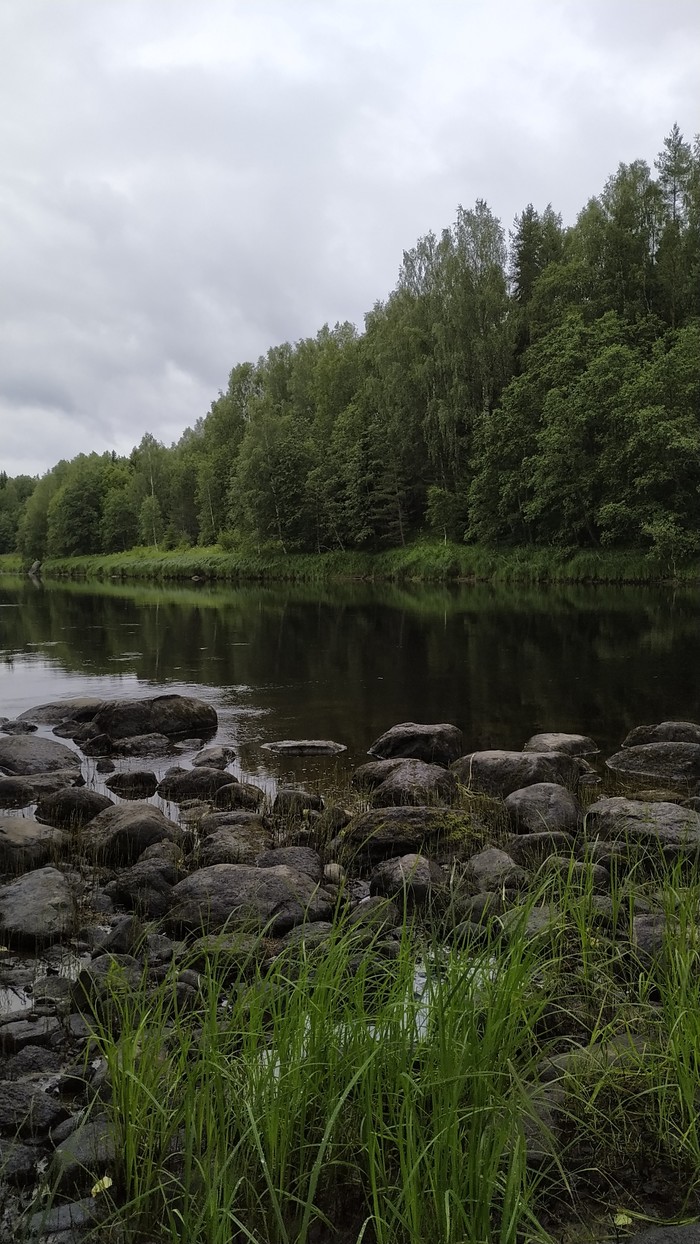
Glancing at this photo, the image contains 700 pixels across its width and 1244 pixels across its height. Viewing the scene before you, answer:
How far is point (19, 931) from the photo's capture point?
7445mm

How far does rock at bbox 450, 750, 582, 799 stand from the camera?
12438 mm

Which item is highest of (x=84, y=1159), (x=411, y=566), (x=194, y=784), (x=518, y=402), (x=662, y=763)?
(x=518, y=402)

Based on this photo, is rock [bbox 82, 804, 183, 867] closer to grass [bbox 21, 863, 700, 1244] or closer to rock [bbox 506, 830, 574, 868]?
rock [bbox 506, 830, 574, 868]

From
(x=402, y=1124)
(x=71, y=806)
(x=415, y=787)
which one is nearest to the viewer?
(x=402, y=1124)

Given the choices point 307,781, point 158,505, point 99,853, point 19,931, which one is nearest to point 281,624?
point 307,781

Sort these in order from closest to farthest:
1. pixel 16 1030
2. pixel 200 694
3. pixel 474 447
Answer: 1. pixel 16 1030
2. pixel 200 694
3. pixel 474 447

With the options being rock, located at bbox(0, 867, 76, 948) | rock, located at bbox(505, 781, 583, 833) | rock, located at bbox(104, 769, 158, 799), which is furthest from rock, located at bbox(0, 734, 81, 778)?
rock, located at bbox(505, 781, 583, 833)

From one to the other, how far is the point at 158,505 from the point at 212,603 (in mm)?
69375

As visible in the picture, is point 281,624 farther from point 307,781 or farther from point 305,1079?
point 305,1079

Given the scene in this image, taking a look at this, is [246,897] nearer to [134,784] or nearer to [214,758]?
[134,784]

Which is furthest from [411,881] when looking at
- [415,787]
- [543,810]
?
[415,787]

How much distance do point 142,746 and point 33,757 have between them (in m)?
2.26

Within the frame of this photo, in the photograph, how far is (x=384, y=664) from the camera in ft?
82.3

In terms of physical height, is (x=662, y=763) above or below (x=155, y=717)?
below
